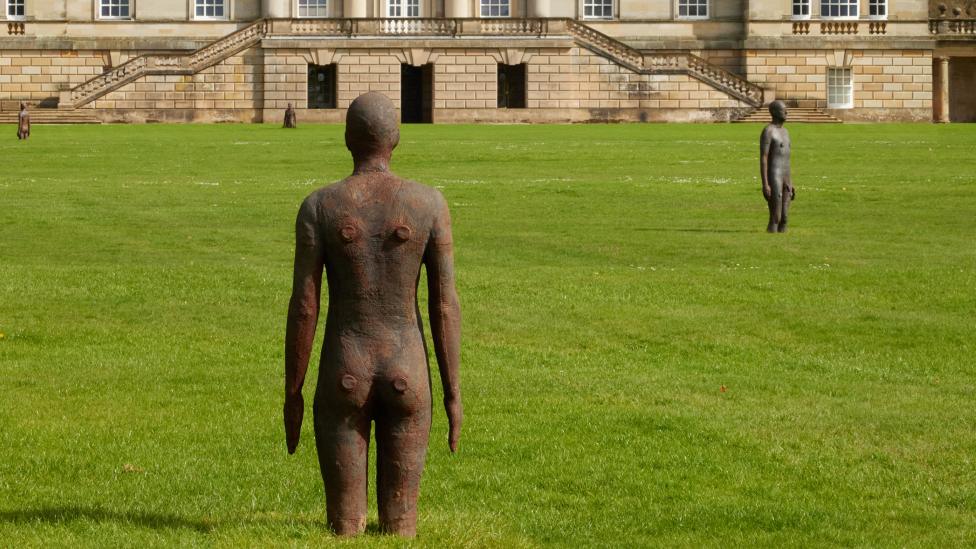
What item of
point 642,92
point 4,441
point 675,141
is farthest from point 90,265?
point 642,92

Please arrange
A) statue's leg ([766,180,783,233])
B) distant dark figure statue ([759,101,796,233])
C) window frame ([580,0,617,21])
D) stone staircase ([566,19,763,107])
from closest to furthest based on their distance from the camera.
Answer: distant dark figure statue ([759,101,796,233]) → statue's leg ([766,180,783,233]) → stone staircase ([566,19,763,107]) → window frame ([580,0,617,21])

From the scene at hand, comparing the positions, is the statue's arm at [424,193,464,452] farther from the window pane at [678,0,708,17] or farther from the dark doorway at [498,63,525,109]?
the window pane at [678,0,708,17]

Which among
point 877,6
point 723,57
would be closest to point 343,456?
point 723,57

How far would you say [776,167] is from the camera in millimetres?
28469

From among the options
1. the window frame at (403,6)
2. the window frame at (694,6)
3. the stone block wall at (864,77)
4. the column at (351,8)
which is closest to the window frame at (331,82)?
the column at (351,8)

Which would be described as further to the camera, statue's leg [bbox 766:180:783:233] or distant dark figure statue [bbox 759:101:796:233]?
statue's leg [bbox 766:180:783:233]

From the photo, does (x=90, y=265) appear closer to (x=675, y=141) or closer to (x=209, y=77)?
(x=675, y=141)

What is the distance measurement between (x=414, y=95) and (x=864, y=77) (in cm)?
1888

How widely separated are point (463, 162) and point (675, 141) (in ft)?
35.5

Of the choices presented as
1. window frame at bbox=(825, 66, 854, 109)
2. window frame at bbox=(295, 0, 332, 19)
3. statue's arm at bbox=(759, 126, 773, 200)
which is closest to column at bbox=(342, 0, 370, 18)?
window frame at bbox=(295, 0, 332, 19)

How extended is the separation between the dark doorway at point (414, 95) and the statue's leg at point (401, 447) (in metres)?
68.1

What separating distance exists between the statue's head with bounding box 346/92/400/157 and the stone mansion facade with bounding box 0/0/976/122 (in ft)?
211

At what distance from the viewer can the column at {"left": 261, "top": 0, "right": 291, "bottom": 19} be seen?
79250mm

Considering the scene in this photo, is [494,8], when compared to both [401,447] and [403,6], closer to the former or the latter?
[403,6]
